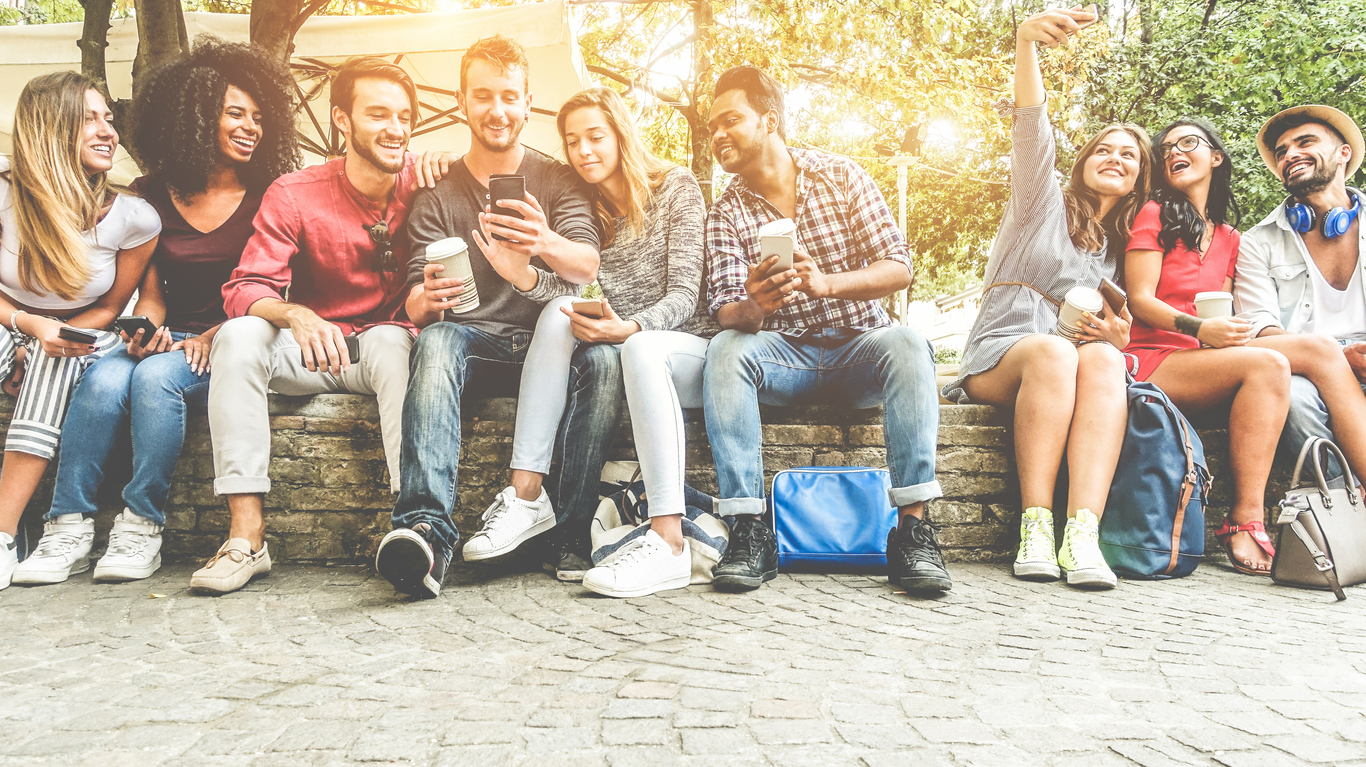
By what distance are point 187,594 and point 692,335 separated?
2002 millimetres

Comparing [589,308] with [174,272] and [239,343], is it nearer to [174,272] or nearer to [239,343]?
[239,343]

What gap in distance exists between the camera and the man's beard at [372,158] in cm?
338

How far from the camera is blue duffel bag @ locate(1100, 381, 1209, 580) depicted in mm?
3100

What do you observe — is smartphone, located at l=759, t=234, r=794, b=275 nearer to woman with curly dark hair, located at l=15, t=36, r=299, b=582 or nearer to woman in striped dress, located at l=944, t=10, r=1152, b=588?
woman in striped dress, located at l=944, t=10, r=1152, b=588

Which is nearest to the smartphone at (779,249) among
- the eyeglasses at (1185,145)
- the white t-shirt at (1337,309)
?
the eyeglasses at (1185,145)

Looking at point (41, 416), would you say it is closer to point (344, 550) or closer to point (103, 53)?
point (344, 550)

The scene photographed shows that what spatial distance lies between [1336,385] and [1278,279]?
2.28 feet

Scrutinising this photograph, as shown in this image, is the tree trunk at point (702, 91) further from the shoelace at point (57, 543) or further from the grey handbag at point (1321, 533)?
the shoelace at point (57, 543)

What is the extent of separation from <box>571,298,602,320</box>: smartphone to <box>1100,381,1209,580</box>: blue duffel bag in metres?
2.04

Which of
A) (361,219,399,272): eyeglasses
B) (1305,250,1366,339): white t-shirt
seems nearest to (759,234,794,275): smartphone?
(361,219,399,272): eyeglasses

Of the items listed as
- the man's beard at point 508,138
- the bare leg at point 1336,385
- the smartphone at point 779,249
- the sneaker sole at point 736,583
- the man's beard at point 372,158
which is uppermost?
the man's beard at point 508,138

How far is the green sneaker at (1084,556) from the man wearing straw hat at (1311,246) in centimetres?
142

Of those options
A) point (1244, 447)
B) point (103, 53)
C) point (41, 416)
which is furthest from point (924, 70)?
point (41, 416)

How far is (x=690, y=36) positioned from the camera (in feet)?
35.0
